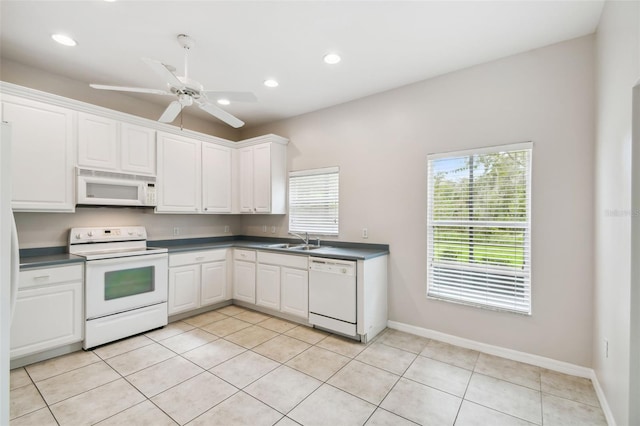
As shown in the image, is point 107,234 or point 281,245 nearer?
point 107,234

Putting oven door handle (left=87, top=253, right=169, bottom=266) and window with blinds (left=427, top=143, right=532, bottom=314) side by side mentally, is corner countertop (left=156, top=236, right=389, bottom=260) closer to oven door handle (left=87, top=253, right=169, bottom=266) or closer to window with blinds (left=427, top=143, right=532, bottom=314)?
oven door handle (left=87, top=253, right=169, bottom=266)

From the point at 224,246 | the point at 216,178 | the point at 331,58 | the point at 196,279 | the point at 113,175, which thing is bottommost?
the point at 196,279

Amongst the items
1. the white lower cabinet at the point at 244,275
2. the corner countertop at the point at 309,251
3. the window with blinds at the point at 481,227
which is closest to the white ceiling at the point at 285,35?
the window with blinds at the point at 481,227

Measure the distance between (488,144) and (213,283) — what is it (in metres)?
3.86

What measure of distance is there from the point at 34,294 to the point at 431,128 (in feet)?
14.0

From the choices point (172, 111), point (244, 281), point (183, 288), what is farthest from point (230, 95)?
point (244, 281)

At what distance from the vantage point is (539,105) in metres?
2.68

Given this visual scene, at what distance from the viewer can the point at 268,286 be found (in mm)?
3996

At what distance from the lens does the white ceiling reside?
7.26 ft

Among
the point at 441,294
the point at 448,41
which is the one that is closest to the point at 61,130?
the point at 448,41

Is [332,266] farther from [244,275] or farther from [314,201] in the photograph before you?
[244,275]

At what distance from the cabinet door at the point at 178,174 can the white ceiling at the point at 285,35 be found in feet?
2.79

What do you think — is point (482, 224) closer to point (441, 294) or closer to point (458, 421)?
point (441, 294)

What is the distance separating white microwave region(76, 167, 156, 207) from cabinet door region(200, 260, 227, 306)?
1.15 m
